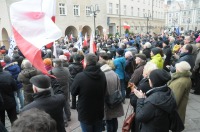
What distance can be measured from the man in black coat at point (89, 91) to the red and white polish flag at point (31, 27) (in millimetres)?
801

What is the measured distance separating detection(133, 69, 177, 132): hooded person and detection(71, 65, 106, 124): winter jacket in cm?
88

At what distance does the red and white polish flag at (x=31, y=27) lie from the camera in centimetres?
332

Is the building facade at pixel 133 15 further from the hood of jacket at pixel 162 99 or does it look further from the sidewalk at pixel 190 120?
the hood of jacket at pixel 162 99

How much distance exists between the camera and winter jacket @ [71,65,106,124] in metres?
3.29

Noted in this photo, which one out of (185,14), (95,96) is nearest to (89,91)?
(95,96)

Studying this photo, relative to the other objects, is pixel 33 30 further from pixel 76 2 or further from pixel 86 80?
pixel 76 2

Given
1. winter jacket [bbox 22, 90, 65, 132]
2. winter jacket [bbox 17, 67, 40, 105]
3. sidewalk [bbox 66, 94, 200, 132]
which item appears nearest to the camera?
winter jacket [bbox 22, 90, 65, 132]

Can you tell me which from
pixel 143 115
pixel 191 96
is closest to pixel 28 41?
pixel 143 115

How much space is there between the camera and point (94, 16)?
20.8m

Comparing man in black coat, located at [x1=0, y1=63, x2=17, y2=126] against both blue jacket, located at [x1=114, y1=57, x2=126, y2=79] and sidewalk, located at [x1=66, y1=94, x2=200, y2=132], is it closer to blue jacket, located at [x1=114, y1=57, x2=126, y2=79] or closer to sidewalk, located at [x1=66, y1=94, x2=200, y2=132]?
sidewalk, located at [x1=66, y1=94, x2=200, y2=132]

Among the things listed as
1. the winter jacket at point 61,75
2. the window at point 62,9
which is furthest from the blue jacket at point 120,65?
the window at point 62,9

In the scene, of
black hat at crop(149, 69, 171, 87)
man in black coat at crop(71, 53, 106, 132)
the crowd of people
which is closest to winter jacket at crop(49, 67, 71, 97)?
the crowd of people

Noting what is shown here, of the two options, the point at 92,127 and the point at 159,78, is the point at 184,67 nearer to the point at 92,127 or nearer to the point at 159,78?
the point at 159,78

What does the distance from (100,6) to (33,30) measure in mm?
30042
